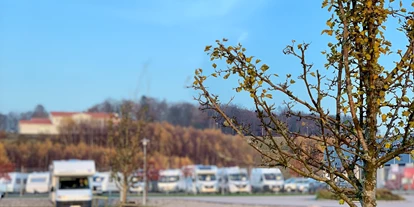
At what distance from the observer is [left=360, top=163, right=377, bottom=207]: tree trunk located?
5.17 metres

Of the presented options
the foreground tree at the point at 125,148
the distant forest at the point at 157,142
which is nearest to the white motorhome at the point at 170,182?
the distant forest at the point at 157,142

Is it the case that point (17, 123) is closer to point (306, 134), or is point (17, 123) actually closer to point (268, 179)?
point (268, 179)

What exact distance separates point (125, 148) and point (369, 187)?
25.6 metres

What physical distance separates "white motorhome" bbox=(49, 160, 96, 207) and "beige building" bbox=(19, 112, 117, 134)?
35527mm

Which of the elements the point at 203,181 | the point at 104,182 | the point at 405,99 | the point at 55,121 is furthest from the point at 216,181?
the point at 405,99

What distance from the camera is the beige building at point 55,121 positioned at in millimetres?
64000

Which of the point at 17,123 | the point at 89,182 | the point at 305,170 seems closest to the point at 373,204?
the point at 305,170

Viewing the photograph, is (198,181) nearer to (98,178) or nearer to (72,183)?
(98,178)

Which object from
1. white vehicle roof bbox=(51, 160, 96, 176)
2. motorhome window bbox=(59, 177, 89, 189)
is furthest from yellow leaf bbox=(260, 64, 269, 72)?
motorhome window bbox=(59, 177, 89, 189)

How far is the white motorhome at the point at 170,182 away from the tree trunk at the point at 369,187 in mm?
44736

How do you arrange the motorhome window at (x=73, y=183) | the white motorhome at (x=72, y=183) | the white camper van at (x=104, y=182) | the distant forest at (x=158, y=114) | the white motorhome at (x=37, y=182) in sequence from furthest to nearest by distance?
the distant forest at (x=158, y=114) < the white motorhome at (x=37, y=182) < the white camper van at (x=104, y=182) < the motorhome window at (x=73, y=183) < the white motorhome at (x=72, y=183)

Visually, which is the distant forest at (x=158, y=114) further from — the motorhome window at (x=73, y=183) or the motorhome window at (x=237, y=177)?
the motorhome window at (x=73, y=183)

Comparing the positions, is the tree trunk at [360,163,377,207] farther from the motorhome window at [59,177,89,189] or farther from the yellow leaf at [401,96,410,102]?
the motorhome window at [59,177,89,189]

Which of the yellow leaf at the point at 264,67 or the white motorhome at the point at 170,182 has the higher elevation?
the yellow leaf at the point at 264,67
